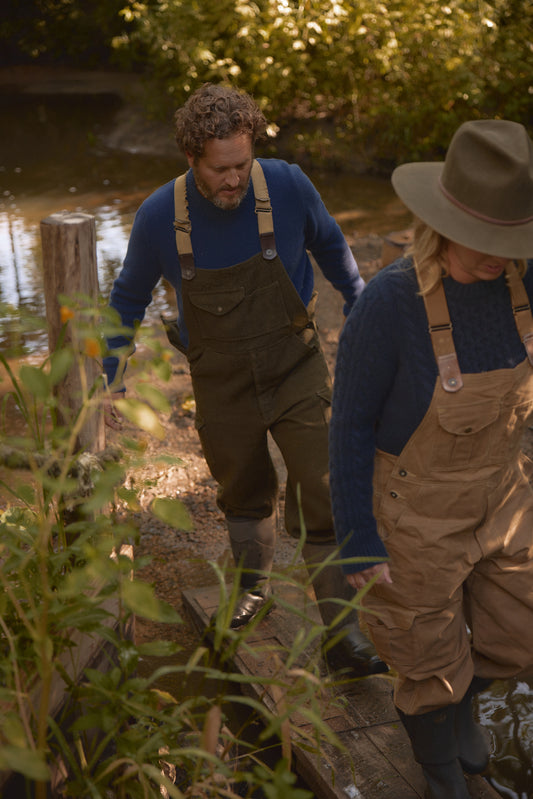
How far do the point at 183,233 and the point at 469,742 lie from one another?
162 centimetres

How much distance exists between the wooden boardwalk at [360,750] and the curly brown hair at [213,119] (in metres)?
1.31

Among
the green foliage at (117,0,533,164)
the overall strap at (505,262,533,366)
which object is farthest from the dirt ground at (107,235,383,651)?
the green foliage at (117,0,533,164)

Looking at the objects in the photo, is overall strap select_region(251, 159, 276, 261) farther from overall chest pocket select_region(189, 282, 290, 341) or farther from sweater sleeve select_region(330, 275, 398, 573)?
sweater sleeve select_region(330, 275, 398, 573)

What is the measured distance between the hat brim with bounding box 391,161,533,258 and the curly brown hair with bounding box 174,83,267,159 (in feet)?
2.59

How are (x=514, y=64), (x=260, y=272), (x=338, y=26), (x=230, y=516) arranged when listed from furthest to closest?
1. (x=338, y=26)
2. (x=514, y=64)
3. (x=230, y=516)
4. (x=260, y=272)

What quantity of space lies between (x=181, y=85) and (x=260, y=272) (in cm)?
915

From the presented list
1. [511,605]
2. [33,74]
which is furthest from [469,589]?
[33,74]

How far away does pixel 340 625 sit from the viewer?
9.09ft

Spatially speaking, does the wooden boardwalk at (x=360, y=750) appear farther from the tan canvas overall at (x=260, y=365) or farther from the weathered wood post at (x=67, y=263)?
the weathered wood post at (x=67, y=263)

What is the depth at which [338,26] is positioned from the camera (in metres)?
10.1

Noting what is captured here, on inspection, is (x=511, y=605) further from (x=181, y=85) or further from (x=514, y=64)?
(x=181, y=85)

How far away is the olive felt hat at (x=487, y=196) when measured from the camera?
1758 millimetres

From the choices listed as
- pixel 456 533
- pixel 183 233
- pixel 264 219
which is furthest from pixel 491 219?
pixel 183 233

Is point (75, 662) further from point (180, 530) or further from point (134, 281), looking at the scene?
point (180, 530)
